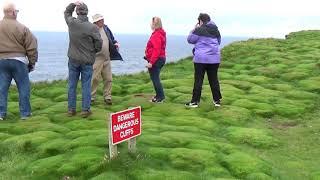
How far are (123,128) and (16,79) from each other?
5.67 meters

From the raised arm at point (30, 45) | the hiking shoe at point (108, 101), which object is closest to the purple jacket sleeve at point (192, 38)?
the hiking shoe at point (108, 101)

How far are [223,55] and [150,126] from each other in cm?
1940

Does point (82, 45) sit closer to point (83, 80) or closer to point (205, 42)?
point (83, 80)

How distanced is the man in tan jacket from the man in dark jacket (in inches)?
44.9

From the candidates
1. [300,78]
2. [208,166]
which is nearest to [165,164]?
[208,166]

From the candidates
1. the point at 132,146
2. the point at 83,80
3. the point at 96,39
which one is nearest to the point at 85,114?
the point at 83,80

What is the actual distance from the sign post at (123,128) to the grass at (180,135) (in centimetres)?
26

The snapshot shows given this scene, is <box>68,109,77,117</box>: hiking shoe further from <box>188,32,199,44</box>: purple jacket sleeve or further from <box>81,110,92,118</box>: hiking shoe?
<box>188,32,199,44</box>: purple jacket sleeve

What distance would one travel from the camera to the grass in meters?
11.0

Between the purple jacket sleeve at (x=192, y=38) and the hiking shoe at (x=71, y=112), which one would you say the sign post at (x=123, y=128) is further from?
the purple jacket sleeve at (x=192, y=38)

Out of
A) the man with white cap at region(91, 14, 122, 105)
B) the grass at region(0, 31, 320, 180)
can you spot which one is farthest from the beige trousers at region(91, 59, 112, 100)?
the grass at region(0, 31, 320, 180)

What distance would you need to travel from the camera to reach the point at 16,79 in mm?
15367

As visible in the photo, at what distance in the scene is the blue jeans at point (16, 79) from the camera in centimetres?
1507

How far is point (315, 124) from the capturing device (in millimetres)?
16375
